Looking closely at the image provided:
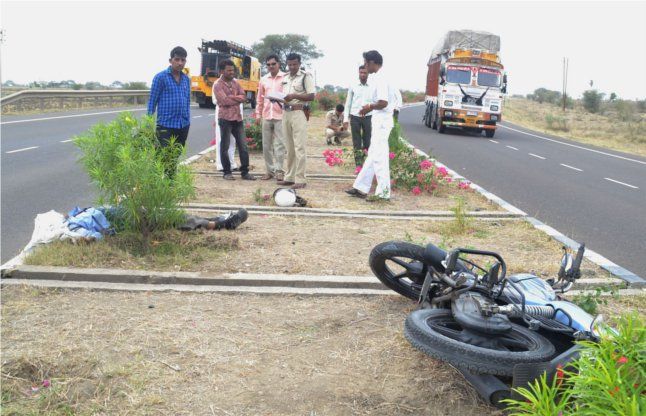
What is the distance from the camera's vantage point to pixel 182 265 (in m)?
4.99

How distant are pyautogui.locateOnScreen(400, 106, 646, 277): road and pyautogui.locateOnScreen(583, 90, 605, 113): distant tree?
49118 millimetres

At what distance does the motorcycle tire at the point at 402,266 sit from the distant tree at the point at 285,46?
8516cm

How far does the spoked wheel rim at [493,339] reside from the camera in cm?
310

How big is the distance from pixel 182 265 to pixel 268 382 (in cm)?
201

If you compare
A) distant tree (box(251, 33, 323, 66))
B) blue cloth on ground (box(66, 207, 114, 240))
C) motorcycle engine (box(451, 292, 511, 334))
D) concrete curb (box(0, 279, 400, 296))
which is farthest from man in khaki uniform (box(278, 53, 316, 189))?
distant tree (box(251, 33, 323, 66))

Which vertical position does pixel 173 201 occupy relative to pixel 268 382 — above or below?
above

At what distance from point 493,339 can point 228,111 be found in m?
7.09

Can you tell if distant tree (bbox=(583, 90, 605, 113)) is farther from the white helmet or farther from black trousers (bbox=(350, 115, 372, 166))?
the white helmet

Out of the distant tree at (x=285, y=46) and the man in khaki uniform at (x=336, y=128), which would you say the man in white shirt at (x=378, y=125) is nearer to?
the man in khaki uniform at (x=336, y=128)

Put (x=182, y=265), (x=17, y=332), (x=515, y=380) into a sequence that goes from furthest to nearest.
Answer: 1. (x=182, y=265)
2. (x=17, y=332)
3. (x=515, y=380)

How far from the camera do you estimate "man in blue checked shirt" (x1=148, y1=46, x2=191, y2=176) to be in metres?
6.99

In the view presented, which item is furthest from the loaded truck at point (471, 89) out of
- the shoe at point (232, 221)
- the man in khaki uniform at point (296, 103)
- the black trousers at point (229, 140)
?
the shoe at point (232, 221)

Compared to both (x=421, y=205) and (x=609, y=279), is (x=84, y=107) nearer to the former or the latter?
(x=421, y=205)

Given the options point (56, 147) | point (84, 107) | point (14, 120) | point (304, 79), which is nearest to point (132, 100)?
point (84, 107)
